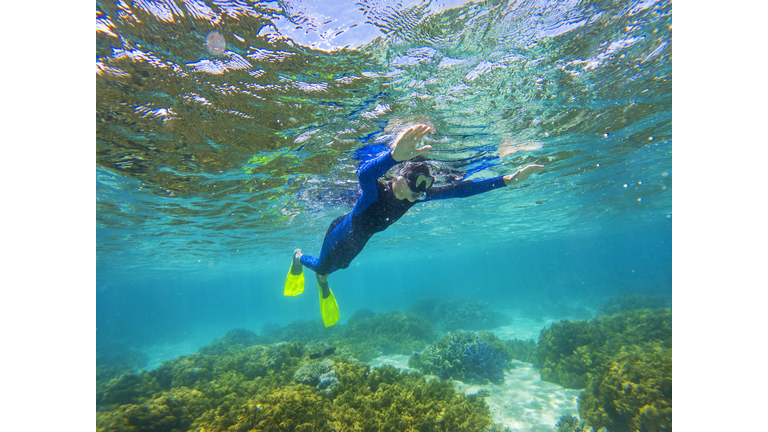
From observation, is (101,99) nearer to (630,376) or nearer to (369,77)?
(369,77)

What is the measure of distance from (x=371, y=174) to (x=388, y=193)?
1069 millimetres

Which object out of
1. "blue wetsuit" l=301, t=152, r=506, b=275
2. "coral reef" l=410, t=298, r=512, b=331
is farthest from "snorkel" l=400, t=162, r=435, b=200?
"coral reef" l=410, t=298, r=512, b=331

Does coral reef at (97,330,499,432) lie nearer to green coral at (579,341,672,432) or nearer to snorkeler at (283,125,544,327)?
green coral at (579,341,672,432)

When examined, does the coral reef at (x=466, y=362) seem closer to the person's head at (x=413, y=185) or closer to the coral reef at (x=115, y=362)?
the person's head at (x=413, y=185)

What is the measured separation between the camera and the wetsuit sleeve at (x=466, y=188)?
17.7 ft

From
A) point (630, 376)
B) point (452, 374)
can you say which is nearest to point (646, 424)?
point (630, 376)

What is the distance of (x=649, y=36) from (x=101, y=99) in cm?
1237

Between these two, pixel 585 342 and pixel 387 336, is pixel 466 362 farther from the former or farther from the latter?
pixel 387 336

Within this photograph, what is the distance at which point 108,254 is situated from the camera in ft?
82.8

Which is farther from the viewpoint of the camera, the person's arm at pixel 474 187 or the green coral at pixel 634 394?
the green coral at pixel 634 394

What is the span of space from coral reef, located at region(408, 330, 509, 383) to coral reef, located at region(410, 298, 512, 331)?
10.6m

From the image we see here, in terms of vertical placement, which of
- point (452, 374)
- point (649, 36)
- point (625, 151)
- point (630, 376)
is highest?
point (649, 36)

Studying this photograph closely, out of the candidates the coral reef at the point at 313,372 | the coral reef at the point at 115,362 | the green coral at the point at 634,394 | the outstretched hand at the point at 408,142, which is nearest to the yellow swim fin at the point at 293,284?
the coral reef at the point at 313,372

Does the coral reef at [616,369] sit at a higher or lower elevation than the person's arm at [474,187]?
lower
